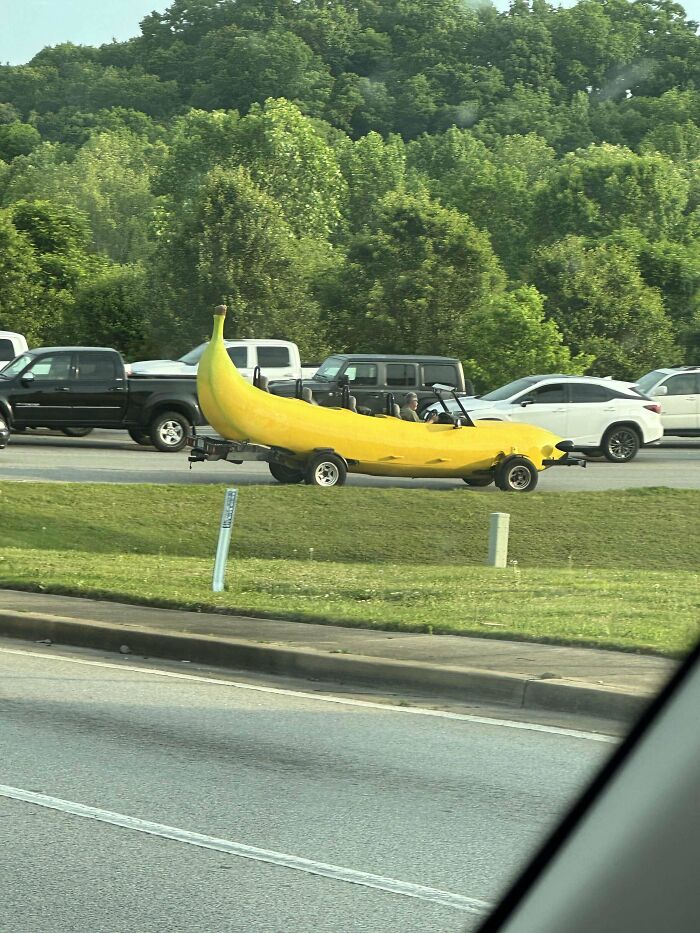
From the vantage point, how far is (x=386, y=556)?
1784 cm

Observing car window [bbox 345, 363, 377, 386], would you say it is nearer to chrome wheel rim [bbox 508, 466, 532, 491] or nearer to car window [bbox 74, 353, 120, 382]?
car window [bbox 74, 353, 120, 382]

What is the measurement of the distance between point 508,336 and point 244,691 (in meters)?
31.9

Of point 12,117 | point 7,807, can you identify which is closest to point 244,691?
point 7,807

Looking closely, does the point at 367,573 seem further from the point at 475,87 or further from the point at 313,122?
the point at 313,122

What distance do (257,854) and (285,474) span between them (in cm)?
1640

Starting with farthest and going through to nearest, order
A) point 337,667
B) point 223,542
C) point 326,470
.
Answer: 1. point 326,470
2. point 223,542
3. point 337,667

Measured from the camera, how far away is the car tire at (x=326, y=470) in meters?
21.1

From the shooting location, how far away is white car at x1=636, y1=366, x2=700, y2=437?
31953 millimetres

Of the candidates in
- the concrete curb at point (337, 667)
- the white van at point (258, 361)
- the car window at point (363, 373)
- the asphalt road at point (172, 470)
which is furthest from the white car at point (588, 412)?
the concrete curb at point (337, 667)

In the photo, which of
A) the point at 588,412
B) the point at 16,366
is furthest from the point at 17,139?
the point at 588,412

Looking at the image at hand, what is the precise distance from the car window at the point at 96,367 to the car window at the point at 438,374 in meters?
6.60

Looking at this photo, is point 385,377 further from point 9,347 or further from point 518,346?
point 518,346

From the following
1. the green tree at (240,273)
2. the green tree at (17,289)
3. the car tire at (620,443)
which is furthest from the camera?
the green tree at (17,289)

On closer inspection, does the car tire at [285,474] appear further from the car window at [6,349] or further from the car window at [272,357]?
the car window at [6,349]
